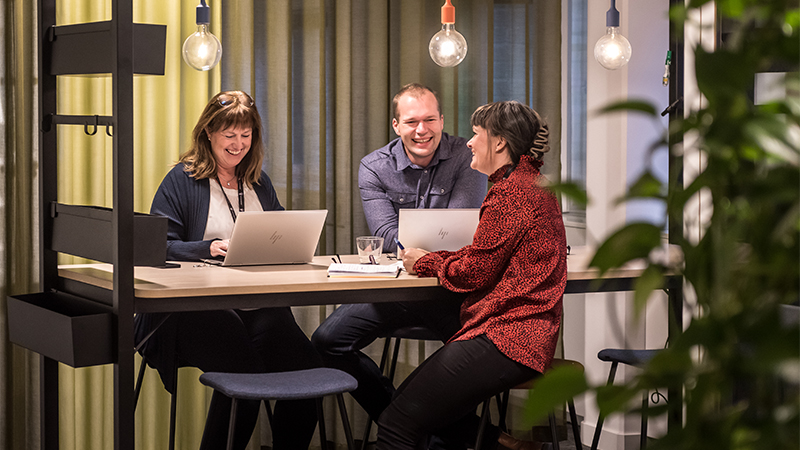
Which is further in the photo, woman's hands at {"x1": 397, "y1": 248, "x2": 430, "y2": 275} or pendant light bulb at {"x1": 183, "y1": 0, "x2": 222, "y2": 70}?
pendant light bulb at {"x1": 183, "y1": 0, "x2": 222, "y2": 70}

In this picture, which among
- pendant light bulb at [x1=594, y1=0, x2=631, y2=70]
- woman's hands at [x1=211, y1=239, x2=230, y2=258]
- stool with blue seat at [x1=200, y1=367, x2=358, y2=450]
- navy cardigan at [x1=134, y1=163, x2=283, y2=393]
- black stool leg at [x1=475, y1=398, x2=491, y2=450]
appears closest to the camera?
stool with blue seat at [x1=200, y1=367, x2=358, y2=450]

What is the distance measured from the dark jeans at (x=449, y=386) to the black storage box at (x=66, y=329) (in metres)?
0.77

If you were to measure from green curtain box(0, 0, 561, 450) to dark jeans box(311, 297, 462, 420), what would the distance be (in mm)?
440

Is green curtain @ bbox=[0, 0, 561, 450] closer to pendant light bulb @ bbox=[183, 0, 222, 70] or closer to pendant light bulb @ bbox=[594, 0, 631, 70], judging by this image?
pendant light bulb @ bbox=[183, 0, 222, 70]

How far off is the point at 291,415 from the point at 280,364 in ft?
0.55

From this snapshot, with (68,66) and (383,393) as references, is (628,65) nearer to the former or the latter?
(383,393)

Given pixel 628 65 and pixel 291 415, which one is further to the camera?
pixel 628 65

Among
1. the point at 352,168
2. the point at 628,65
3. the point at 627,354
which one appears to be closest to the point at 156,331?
the point at 352,168

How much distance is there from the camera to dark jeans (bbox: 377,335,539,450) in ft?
7.03

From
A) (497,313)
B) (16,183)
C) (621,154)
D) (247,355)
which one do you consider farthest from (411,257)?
(16,183)

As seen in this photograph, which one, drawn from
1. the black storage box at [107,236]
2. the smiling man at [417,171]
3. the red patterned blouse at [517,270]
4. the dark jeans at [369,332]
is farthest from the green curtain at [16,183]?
the red patterned blouse at [517,270]

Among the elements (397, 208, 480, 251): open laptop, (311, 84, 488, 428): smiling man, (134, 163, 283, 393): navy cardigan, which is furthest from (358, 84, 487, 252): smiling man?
(397, 208, 480, 251): open laptop

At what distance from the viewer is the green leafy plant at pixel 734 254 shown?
516 mm

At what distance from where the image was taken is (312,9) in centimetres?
335
